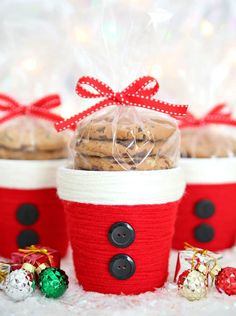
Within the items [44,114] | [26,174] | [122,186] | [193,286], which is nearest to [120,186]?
[122,186]

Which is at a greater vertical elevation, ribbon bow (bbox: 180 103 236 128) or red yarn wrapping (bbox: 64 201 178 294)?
ribbon bow (bbox: 180 103 236 128)

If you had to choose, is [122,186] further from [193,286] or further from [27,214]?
[27,214]

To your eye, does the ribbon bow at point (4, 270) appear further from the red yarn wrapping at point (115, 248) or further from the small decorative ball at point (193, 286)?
the small decorative ball at point (193, 286)

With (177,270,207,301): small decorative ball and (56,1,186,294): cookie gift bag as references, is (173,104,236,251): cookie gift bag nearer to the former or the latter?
(56,1,186,294): cookie gift bag

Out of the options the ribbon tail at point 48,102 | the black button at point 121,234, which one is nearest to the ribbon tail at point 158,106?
the black button at point 121,234

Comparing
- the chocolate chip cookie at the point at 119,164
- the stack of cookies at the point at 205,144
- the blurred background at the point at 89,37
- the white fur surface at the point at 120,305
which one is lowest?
the white fur surface at the point at 120,305

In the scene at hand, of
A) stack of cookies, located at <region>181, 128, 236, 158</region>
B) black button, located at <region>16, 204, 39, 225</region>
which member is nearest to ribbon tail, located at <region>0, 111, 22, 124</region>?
black button, located at <region>16, 204, 39, 225</region>
